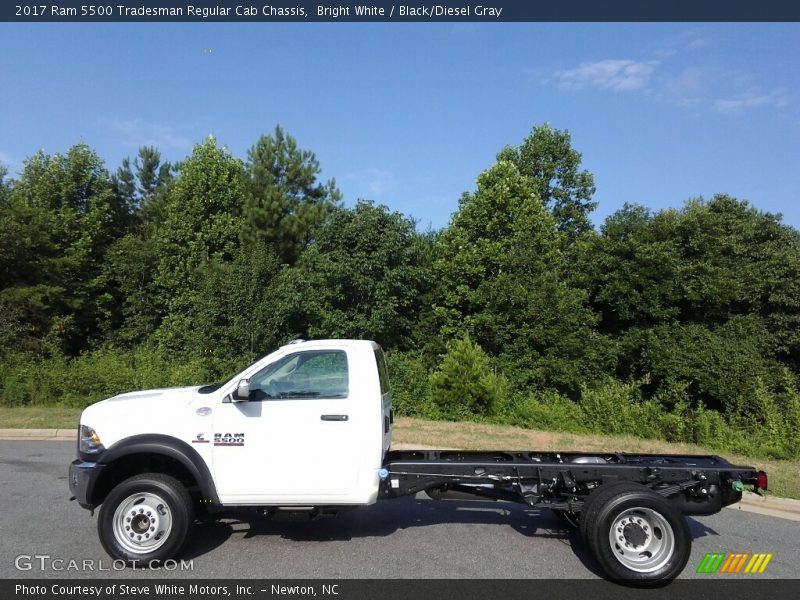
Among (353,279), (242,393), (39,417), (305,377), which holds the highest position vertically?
(353,279)

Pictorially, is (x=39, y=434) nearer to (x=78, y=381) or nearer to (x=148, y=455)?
(x=78, y=381)

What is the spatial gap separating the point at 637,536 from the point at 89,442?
481 cm

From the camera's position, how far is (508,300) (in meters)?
23.3

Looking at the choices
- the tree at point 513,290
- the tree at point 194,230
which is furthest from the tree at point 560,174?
the tree at point 194,230

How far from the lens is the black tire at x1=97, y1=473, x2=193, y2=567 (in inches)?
205

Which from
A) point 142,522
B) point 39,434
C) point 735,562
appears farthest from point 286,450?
point 39,434

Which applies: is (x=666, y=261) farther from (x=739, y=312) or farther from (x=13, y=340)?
(x=13, y=340)

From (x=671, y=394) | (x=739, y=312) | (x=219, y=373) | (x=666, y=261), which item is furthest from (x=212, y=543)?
(x=739, y=312)

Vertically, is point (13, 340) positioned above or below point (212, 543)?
above

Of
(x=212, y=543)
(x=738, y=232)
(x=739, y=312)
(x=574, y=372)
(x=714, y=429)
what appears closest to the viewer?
(x=212, y=543)

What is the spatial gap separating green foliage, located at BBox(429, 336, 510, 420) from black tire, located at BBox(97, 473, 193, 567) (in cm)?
1218

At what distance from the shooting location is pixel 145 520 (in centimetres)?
531
